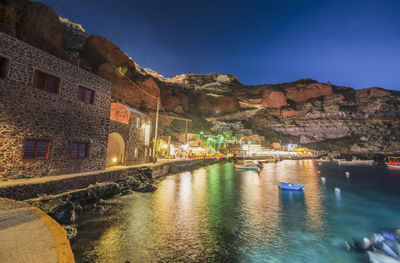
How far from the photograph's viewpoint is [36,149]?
464 inches

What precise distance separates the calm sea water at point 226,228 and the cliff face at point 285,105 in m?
44.3

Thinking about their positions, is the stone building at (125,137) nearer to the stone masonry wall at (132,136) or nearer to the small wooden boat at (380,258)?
the stone masonry wall at (132,136)

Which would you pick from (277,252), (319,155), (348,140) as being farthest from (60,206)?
(348,140)

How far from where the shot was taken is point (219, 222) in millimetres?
11281

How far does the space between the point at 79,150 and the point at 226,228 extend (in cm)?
1237

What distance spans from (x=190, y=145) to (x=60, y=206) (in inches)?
1615

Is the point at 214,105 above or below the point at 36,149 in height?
above

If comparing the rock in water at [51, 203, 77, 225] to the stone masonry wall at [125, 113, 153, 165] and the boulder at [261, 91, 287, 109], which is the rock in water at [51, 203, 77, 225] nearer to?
the stone masonry wall at [125, 113, 153, 165]

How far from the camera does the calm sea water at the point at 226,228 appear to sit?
7828 mm

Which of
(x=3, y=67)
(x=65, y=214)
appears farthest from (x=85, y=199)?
(x=3, y=67)

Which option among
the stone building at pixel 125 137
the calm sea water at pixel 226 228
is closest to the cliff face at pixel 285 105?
the stone building at pixel 125 137

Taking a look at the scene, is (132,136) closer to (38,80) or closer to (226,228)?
(38,80)

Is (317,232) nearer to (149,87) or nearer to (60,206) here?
(60,206)

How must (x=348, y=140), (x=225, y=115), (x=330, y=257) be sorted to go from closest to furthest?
(x=330, y=257), (x=348, y=140), (x=225, y=115)
